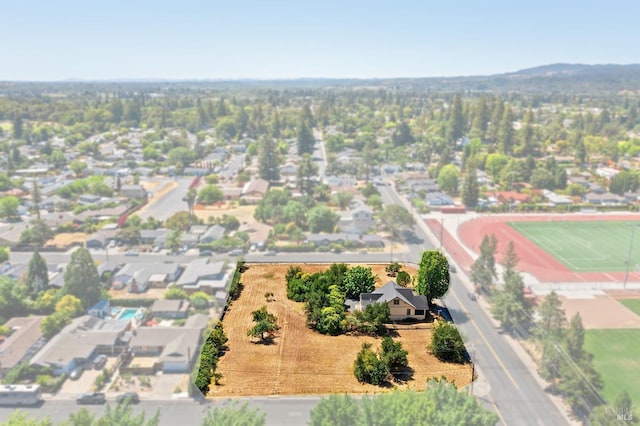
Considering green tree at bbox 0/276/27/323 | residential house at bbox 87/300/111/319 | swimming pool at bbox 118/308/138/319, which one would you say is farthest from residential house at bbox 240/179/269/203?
green tree at bbox 0/276/27/323

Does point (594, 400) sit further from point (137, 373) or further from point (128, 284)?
point (128, 284)

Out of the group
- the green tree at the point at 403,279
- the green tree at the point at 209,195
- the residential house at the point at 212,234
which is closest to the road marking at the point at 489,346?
the green tree at the point at 403,279

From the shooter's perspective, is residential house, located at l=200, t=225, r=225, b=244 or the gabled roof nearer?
the gabled roof

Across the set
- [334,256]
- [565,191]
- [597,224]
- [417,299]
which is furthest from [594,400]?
[565,191]

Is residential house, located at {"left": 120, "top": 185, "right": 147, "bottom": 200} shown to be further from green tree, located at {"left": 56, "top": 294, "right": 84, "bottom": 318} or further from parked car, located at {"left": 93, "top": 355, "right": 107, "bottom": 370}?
parked car, located at {"left": 93, "top": 355, "right": 107, "bottom": 370}

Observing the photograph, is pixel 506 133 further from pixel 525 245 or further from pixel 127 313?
pixel 127 313

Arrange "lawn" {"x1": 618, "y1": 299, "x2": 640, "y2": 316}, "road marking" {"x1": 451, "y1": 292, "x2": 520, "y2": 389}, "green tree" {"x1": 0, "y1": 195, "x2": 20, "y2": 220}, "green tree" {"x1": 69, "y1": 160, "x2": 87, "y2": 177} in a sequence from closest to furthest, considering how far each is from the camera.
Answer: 1. "road marking" {"x1": 451, "y1": 292, "x2": 520, "y2": 389}
2. "lawn" {"x1": 618, "y1": 299, "x2": 640, "y2": 316}
3. "green tree" {"x1": 0, "y1": 195, "x2": 20, "y2": 220}
4. "green tree" {"x1": 69, "y1": 160, "x2": 87, "y2": 177}

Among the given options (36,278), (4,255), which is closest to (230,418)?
(36,278)
